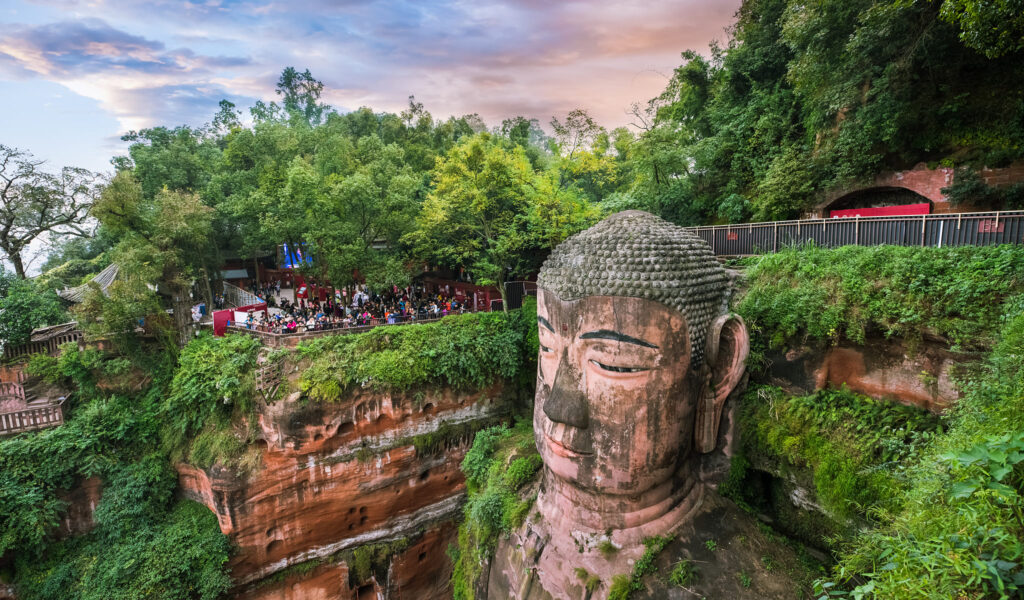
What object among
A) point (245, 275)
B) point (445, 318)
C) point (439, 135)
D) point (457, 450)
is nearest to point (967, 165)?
point (445, 318)

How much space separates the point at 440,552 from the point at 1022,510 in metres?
14.2

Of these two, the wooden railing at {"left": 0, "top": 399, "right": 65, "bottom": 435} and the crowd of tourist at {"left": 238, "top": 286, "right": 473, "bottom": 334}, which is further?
the crowd of tourist at {"left": 238, "top": 286, "right": 473, "bottom": 334}

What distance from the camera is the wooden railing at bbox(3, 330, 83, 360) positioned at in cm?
1341

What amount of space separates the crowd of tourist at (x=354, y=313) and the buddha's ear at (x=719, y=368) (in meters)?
10.3

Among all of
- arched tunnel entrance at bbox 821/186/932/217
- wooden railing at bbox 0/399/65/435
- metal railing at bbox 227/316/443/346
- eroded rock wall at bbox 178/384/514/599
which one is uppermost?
arched tunnel entrance at bbox 821/186/932/217

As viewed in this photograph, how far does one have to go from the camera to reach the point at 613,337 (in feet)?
16.9

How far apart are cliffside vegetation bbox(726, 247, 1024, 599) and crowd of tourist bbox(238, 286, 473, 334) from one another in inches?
431

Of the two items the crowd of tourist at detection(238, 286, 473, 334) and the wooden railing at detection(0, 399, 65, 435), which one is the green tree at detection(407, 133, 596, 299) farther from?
the wooden railing at detection(0, 399, 65, 435)

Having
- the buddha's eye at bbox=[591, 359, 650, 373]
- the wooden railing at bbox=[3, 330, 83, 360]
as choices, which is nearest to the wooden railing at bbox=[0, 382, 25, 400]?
the wooden railing at bbox=[3, 330, 83, 360]

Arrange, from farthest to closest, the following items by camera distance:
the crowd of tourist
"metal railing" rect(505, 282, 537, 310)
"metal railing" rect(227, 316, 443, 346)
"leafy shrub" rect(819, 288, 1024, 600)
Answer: "metal railing" rect(505, 282, 537, 310), the crowd of tourist, "metal railing" rect(227, 316, 443, 346), "leafy shrub" rect(819, 288, 1024, 600)

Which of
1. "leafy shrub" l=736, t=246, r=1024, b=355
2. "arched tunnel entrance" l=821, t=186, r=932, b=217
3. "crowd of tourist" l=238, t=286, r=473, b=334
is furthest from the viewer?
"crowd of tourist" l=238, t=286, r=473, b=334

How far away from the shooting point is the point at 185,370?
12.4m

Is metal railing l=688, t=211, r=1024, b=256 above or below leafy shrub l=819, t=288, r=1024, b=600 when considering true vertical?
above

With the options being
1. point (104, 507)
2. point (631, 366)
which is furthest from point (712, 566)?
point (104, 507)
